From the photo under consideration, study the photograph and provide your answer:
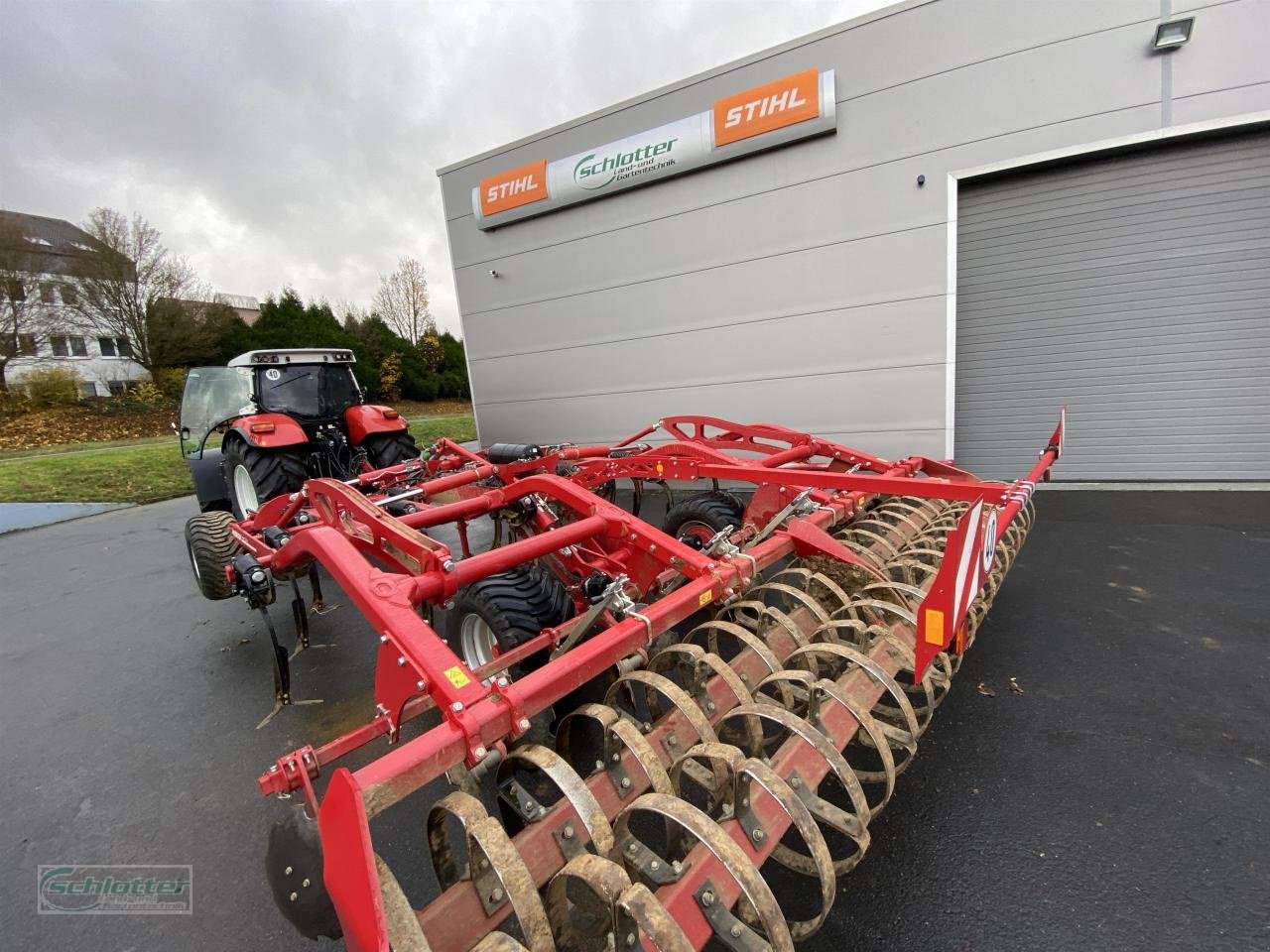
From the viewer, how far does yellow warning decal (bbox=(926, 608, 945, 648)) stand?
1.69m

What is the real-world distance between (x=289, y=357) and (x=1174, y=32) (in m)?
9.20

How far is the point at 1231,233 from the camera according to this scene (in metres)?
5.48

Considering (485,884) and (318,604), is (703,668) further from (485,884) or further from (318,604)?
(318,604)

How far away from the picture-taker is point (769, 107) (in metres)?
6.43

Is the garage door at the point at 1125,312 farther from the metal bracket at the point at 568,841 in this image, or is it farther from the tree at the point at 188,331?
the tree at the point at 188,331

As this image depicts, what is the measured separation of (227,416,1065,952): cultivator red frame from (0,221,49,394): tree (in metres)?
24.1

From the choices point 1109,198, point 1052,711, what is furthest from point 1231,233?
point 1052,711

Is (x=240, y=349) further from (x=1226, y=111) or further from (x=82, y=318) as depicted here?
(x=1226, y=111)

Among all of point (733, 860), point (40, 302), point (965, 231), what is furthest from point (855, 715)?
point (40, 302)

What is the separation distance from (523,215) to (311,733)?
301 inches

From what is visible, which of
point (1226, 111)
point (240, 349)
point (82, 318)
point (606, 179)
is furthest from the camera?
point (240, 349)

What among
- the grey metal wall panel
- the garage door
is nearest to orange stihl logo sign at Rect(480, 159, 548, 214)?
the grey metal wall panel

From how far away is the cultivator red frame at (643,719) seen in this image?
1.16 m

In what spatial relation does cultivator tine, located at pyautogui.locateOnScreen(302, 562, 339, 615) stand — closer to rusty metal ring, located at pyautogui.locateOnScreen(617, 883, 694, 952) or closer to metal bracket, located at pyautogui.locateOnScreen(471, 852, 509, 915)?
metal bracket, located at pyautogui.locateOnScreen(471, 852, 509, 915)
